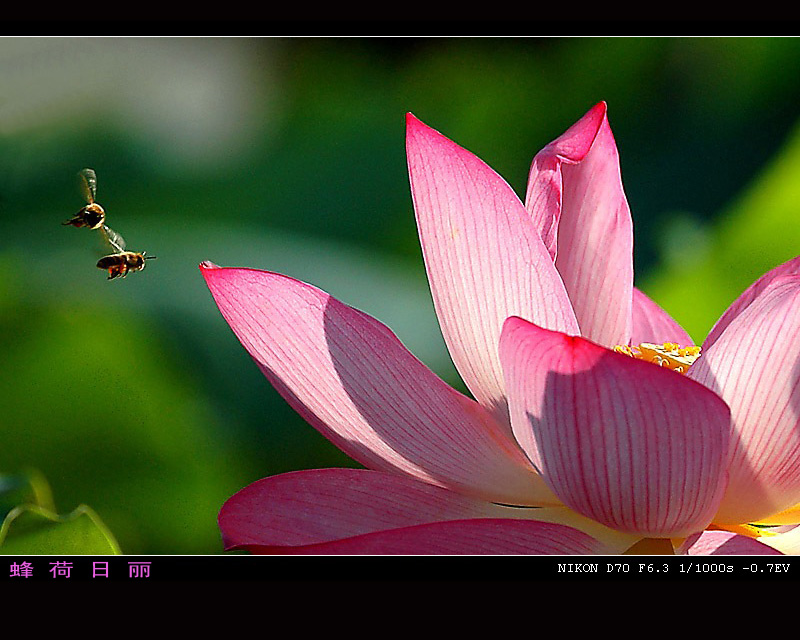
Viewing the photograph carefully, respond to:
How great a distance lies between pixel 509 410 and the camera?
45 cm

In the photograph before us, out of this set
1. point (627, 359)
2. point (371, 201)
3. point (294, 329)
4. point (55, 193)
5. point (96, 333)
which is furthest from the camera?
point (371, 201)

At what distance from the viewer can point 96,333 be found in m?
0.81

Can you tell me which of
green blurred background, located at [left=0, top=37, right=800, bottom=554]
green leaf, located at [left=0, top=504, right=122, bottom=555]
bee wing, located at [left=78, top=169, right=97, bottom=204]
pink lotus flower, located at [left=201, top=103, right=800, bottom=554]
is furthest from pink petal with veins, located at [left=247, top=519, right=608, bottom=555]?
green blurred background, located at [left=0, top=37, right=800, bottom=554]

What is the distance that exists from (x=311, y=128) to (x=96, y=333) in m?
0.49

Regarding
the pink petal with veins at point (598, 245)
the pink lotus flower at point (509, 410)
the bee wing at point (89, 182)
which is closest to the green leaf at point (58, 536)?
the pink lotus flower at point (509, 410)

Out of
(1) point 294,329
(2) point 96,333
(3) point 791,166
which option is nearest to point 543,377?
(1) point 294,329

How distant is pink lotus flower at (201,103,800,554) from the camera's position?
39cm

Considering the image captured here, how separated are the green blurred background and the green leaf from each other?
22 cm

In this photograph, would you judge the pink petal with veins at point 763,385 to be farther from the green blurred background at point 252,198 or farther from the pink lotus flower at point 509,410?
the green blurred background at point 252,198

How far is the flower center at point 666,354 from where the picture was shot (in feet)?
1.86

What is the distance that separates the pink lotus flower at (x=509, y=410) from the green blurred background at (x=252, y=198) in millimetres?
225

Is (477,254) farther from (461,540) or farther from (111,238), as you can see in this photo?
(111,238)

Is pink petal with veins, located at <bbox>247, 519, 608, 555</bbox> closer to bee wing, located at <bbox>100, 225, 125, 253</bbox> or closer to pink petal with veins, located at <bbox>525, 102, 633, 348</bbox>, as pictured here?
pink petal with veins, located at <bbox>525, 102, 633, 348</bbox>

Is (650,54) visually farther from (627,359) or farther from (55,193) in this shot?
(627,359)
